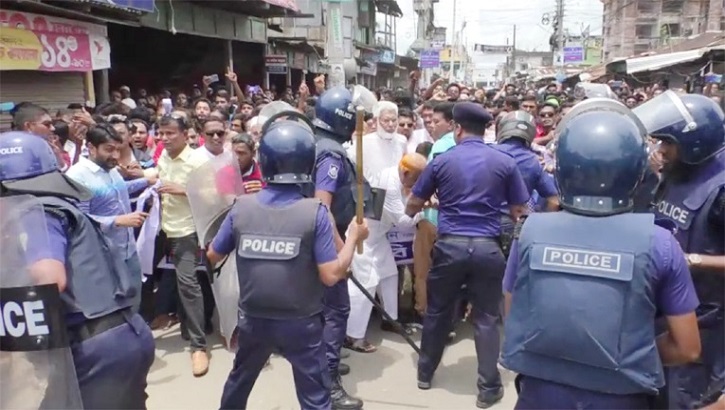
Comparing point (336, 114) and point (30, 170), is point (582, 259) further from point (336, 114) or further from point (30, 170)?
point (336, 114)

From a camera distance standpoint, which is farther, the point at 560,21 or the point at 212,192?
the point at 560,21

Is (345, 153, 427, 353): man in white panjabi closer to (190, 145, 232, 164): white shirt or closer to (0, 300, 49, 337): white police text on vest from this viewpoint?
(190, 145, 232, 164): white shirt

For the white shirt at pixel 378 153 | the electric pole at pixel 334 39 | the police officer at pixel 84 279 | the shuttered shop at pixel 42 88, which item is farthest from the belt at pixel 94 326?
the electric pole at pixel 334 39

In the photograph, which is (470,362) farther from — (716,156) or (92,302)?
(92,302)

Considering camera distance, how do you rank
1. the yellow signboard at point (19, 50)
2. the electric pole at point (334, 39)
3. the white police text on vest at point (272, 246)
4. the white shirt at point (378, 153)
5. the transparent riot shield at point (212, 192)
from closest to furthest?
the white police text on vest at point (272, 246) < the transparent riot shield at point (212, 192) < the white shirt at point (378, 153) < the yellow signboard at point (19, 50) < the electric pole at point (334, 39)

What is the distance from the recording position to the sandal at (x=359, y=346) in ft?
15.9

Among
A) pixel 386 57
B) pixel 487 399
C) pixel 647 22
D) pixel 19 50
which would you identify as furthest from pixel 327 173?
pixel 647 22

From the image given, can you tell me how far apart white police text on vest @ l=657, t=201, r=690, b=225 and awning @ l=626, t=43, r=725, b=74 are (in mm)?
12671

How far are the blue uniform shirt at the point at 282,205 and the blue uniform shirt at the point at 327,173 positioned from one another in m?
0.65

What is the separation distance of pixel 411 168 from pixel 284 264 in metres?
1.92

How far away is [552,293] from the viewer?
1.92m

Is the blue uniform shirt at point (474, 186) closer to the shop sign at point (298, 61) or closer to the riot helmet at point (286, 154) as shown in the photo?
the riot helmet at point (286, 154)

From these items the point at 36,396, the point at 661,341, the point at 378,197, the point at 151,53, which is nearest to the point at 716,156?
the point at 661,341

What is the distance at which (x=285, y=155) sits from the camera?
289 centimetres
